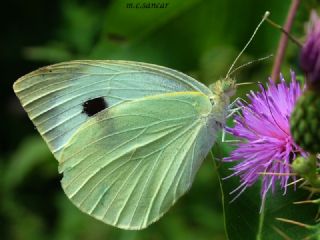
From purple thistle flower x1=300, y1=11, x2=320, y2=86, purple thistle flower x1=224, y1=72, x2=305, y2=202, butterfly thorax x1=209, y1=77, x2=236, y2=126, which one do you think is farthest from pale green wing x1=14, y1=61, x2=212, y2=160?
purple thistle flower x1=300, y1=11, x2=320, y2=86

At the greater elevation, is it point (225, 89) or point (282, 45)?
point (282, 45)

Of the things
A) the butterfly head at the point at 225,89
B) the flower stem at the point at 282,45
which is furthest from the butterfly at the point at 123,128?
the flower stem at the point at 282,45

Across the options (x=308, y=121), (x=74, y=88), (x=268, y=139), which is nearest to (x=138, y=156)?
(x=74, y=88)

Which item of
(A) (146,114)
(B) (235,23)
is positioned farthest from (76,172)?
(B) (235,23)

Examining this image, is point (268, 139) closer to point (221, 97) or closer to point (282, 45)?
point (221, 97)

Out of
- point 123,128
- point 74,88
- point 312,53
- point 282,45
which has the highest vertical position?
point 312,53

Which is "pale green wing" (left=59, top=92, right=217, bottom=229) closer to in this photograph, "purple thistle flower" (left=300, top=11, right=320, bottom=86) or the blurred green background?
the blurred green background
